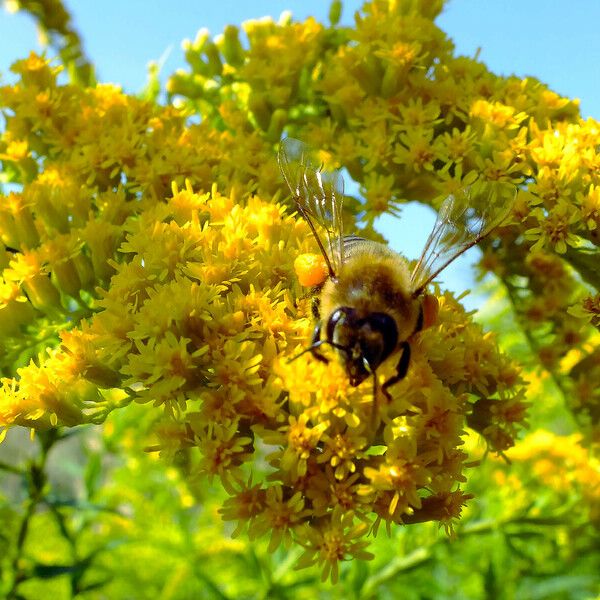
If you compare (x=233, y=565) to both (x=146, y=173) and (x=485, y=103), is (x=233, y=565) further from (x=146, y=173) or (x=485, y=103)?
(x=485, y=103)

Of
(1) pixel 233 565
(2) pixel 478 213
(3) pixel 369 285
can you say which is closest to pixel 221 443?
(3) pixel 369 285

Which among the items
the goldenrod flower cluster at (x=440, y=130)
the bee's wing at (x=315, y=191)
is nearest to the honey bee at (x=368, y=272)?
the bee's wing at (x=315, y=191)

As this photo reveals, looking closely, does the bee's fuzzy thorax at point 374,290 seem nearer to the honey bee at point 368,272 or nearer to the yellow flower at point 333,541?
the honey bee at point 368,272

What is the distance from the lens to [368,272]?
5.24 feet

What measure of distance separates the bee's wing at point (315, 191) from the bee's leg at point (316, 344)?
236 millimetres

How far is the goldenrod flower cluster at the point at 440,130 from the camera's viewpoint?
1877mm

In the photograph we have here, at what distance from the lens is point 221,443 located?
4.65 feet

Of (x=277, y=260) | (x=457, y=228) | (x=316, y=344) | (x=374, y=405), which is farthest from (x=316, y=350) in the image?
(x=457, y=228)

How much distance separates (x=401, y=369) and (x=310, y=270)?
1.05ft

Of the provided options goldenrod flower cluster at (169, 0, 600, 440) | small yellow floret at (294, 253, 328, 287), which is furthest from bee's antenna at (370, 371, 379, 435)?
goldenrod flower cluster at (169, 0, 600, 440)

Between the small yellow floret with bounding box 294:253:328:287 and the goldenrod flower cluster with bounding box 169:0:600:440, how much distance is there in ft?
1.51

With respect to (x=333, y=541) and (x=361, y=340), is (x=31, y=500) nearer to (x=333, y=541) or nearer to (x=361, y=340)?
(x=333, y=541)

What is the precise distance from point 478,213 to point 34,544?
242cm

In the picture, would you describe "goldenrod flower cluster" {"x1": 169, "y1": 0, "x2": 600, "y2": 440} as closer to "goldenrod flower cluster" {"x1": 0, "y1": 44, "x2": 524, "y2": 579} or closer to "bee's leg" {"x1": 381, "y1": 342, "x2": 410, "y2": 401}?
"goldenrod flower cluster" {"x1": 0, "y1": 44, "x2": 524, "y2": 579}
